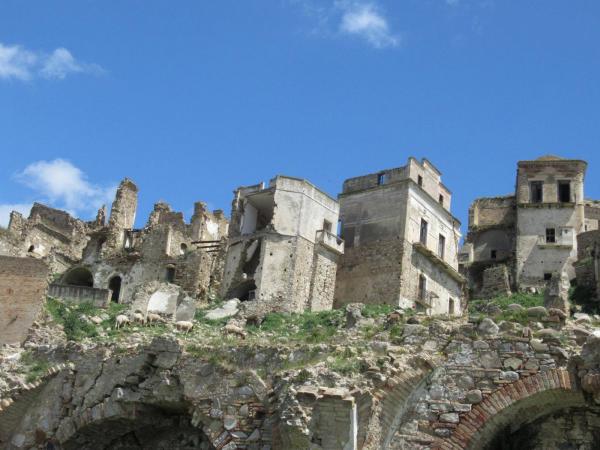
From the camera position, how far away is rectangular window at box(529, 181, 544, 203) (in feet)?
158

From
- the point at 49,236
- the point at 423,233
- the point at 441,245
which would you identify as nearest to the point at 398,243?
the point at 423,233

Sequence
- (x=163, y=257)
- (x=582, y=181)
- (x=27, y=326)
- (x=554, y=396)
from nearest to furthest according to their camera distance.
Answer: (x=554, y=396), (x=27, y=326), (x=163, y=257), (x=582, y=181)

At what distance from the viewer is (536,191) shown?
48562mm

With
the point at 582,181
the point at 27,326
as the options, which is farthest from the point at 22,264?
the point at 582,181

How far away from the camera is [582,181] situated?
1896 inches

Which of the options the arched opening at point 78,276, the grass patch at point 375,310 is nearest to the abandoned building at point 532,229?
the grass patch at point 375,310

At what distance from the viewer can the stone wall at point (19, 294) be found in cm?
2267

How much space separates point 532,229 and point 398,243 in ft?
47.8

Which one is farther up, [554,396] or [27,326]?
[27,326]

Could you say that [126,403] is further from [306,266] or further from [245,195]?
[245,195]

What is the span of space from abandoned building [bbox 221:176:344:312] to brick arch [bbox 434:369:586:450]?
21.4 m

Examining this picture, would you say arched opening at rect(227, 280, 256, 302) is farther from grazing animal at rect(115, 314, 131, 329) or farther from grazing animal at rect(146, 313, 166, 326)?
grazing animal at rect(115, 314, 131, 329)

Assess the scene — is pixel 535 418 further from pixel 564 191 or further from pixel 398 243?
→ pixel 564 191

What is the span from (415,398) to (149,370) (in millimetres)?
5149
